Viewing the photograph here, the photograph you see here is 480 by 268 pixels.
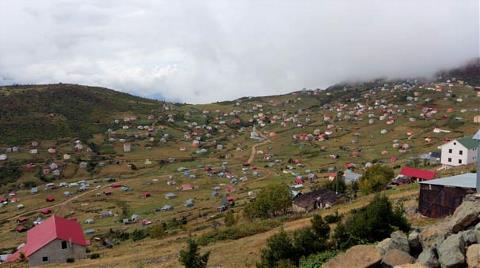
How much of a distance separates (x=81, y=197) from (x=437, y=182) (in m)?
110

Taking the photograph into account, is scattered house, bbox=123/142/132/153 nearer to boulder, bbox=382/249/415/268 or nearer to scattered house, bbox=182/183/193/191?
Result: scattered house, bbox=182/183/193/191

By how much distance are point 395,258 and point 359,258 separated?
139 centimetres

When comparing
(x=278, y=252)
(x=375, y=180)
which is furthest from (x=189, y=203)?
(x=278, y=252)

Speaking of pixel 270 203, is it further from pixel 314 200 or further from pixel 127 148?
pixel 127 148

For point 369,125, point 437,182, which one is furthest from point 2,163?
point 437,182

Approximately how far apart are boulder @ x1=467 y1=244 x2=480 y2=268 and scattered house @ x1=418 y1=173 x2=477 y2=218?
Answer: 48.0 feet

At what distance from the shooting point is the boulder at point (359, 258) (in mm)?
18172

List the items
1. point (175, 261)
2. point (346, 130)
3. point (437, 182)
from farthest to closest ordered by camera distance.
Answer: point (346, 130), point (175, 261), point (437, 182)

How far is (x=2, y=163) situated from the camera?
6225 inches

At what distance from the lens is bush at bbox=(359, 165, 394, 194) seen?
63188mm

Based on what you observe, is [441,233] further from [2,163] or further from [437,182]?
[2,163]

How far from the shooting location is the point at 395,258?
18.1 m

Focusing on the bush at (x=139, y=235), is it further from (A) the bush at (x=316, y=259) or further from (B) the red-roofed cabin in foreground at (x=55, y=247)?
(A) the bush at (x=316, y=259)

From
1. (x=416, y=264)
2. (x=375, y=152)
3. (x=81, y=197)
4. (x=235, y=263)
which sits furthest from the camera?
(x=375, y=152)
